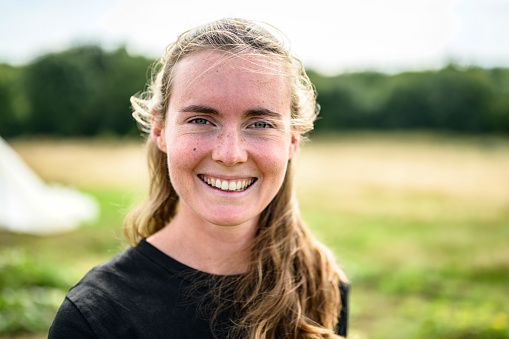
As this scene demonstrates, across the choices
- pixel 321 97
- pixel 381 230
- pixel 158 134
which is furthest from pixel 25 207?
pixel 321 97

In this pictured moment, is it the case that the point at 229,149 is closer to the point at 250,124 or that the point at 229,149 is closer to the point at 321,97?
the point at 250,124

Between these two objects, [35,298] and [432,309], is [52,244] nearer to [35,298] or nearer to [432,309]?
[35,298]

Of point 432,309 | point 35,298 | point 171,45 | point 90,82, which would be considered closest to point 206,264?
point 171,45

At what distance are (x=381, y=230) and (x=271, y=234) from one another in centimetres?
813

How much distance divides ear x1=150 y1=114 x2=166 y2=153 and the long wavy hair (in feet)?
0.07

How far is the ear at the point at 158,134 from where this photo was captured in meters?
1.87

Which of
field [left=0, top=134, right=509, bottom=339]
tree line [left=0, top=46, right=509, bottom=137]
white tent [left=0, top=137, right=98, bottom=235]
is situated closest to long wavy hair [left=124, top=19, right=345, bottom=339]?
field [left=0, top=134, right=509, bottom=339]

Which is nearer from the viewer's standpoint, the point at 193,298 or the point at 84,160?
the point at 193,298

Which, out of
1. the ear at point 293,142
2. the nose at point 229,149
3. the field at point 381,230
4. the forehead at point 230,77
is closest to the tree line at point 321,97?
the field at point 381,230

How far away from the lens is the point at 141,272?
1.68m

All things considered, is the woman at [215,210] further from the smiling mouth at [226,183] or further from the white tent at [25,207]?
the white tent at [25,207]

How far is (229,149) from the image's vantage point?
1.60 m

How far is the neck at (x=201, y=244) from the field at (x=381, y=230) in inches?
19.6

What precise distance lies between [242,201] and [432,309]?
4388 millimetres
